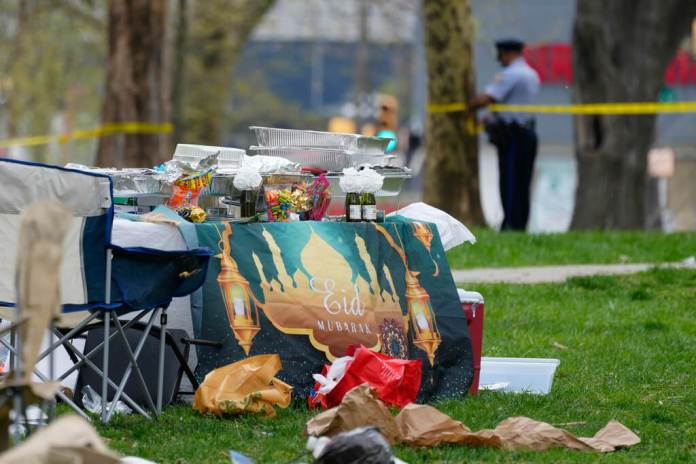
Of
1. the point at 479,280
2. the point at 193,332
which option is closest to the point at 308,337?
the point at 193,332

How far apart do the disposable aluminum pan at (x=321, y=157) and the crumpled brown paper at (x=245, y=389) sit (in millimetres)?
1193

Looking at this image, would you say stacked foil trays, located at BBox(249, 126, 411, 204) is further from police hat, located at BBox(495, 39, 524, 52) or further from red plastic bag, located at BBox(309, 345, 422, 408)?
police hat, located at BBox(495, 39, 524, 52)

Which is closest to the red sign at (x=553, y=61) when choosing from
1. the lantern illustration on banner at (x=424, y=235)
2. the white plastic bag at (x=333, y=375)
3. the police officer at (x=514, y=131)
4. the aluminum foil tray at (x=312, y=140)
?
the police officer at (x=514, y=131)

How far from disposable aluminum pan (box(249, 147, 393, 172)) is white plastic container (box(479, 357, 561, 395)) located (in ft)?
3.97

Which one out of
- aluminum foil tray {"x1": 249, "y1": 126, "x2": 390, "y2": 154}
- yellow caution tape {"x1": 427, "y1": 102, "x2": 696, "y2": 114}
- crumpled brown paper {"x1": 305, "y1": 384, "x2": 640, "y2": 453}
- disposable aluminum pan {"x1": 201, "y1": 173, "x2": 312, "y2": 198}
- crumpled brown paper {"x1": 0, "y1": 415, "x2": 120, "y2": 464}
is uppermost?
yellow caution tape {"x1": 427, "y1": 102, "x2": 696, "y2": 114}

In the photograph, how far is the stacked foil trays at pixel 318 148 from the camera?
695 cm

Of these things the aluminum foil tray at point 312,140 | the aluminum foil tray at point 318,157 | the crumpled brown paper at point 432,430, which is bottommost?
the crumpled brown paper at point 432,430

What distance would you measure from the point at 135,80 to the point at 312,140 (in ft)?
32.1

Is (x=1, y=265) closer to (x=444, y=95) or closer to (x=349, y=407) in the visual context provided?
(x=349, y=407)

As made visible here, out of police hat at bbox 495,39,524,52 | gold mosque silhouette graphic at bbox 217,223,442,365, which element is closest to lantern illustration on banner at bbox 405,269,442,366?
gold mosque silhouette graphic at bbox 217,223,442,365

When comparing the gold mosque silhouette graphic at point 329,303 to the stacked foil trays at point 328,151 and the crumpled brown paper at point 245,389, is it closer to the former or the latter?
the crumpled brown paper at point 245,389

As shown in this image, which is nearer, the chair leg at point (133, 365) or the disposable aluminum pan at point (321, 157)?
the chair leg at point (133, 365)

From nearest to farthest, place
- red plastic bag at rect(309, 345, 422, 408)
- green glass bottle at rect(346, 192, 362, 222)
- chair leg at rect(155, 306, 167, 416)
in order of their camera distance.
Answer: chair leg at rect(155, 306, 167, 416) → red plastic bag at rect(309, 345, 422, 408) → green glass bottle at rect(346, 192, 362, 222)

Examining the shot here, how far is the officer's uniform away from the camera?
13.9 m
